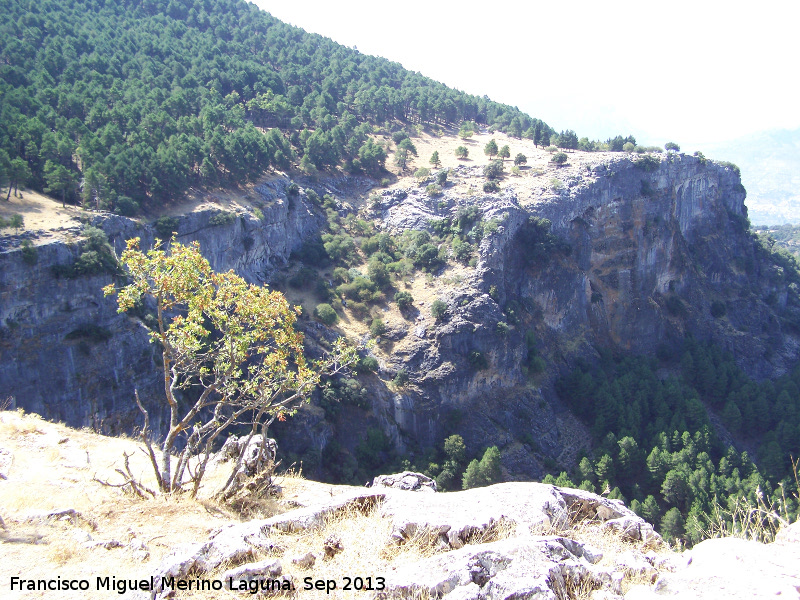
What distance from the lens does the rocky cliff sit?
31.5 meters

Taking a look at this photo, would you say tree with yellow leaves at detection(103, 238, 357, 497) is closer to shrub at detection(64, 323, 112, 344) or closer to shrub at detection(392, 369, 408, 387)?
shrub at detection(64, 323, 112, 344)

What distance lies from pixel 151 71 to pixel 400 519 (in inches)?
2718

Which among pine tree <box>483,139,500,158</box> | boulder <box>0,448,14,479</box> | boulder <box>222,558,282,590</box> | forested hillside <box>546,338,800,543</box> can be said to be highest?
pine tree <box>483,139,500,158</box>

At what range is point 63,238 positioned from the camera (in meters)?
33.0

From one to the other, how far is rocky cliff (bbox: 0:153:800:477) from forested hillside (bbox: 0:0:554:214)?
4895mm

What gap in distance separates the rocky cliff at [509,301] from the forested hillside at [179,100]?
16.1ft

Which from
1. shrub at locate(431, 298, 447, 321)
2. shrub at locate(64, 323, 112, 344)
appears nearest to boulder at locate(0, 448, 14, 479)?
shrub at locate(64, 323, 112, 344)

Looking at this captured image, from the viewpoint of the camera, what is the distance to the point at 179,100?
56.6 metres

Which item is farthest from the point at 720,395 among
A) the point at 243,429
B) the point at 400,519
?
the point at 400,519

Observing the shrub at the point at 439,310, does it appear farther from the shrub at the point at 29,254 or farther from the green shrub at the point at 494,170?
the shrub at the point at 29,254

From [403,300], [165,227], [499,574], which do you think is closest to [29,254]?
[165,227]

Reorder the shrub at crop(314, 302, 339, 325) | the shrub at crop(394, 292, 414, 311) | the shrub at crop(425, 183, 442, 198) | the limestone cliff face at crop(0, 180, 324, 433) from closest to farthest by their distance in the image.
Answer: 1. the limestone cliff face at crop(0, 180, 324, 433)
2. the shrub at crop(314, 302, 339, 325)
3. the shrub at crop(394, 292, 414, 311)
4. the shrub at crop(425, 183, 442, 198)

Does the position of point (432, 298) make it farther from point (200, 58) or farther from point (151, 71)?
point (200, 58)

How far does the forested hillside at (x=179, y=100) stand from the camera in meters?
41.3
